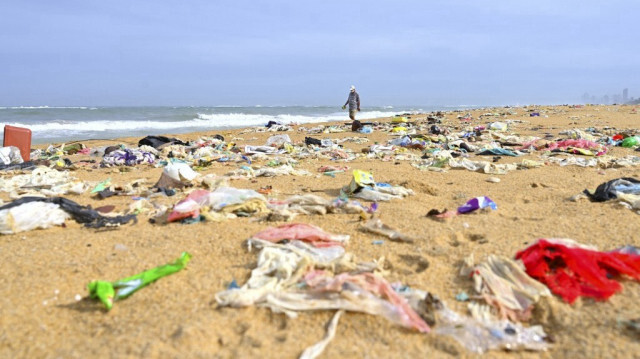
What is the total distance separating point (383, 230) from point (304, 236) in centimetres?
77

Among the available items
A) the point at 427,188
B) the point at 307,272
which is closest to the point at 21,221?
the point at 307,272

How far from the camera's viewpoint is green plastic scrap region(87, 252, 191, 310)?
2.68m

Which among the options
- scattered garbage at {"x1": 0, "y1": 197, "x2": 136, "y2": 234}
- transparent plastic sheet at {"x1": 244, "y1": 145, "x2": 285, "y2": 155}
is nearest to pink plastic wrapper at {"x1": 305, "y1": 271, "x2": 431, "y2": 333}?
scattered garbage at {"x1": 0, "y1": 197, "x2": 136, "y2": 234}

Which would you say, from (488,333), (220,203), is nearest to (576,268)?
(488,333)

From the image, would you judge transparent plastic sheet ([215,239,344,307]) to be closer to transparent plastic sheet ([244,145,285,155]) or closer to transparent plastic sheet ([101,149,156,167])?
transparent plastic sheet ([101,149,156,167])

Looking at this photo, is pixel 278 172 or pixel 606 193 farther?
pixel 278 172

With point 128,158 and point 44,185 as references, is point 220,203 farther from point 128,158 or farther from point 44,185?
point 128,158

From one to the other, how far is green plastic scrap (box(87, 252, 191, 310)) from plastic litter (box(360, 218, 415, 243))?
5.68 ft

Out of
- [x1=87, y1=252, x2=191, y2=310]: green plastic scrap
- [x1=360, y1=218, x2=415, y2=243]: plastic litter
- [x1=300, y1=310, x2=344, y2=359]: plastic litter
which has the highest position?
[x1=360, y1=218, x2=415, y2=243]: plastic litter

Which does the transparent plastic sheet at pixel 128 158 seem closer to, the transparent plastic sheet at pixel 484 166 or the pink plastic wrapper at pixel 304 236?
the pink plastic wrapper at pixel 304 236

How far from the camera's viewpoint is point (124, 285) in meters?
2.82

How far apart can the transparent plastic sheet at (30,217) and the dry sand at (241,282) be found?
0.09 m

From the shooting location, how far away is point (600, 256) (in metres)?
2.86

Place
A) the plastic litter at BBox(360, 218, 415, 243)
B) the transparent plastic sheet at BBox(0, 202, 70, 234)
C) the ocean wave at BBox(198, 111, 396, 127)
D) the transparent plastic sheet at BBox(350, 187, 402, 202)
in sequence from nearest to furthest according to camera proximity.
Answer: the plastic litter at BBox(360, 218, 415, 243)
the transparent plastic sheet at BBox(0, 202, 70, 234)
the transparent plastic sheet at BBox(350, 187, 402, 202)
the ocean wave at BBox(198, 111, 396, 127)
